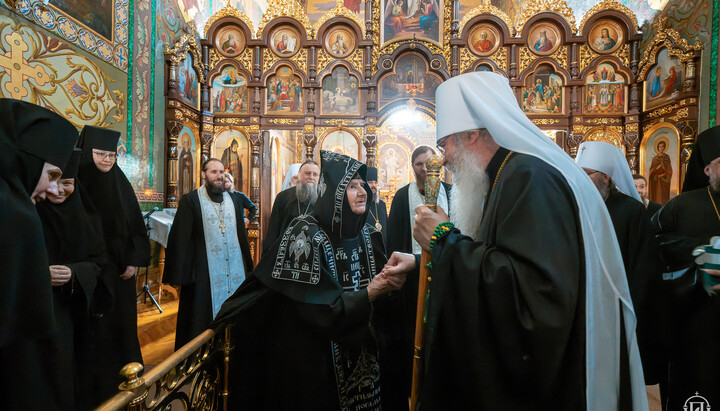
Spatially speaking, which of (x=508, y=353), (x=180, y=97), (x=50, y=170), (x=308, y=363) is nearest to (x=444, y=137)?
(x=508, y=353)

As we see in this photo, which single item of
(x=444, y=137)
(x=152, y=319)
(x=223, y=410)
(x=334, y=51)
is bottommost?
(x=152, y=319)

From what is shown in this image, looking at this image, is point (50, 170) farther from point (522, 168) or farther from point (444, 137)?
point (522, 168)

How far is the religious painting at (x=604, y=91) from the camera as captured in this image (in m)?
8.75

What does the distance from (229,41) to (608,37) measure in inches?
370

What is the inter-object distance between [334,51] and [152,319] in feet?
23.7

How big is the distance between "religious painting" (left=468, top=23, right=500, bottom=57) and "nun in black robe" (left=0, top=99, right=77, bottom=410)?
9181mm

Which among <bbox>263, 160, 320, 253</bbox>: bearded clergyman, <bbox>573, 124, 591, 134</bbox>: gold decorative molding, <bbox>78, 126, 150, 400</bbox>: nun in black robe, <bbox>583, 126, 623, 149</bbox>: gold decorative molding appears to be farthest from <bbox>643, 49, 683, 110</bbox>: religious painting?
<bbox>78, 126, 150, 400</bbox>: nun in black robe

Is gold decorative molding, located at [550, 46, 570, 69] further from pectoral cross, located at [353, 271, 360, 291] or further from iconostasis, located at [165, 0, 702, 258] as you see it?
pectoral cross, located at [353, 271, 360, 291]

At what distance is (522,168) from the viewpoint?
141 cm

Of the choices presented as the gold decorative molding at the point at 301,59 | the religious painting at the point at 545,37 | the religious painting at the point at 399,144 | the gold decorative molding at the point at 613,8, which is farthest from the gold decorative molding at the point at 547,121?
the gold decorative molding at the point at 301,59

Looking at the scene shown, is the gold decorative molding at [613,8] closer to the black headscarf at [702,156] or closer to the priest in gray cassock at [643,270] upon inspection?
the priest in gray cassock at [643,270]

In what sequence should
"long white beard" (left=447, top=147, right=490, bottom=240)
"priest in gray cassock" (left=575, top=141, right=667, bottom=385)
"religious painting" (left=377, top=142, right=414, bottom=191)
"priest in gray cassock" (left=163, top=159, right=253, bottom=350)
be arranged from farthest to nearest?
"religious painting" (left=377, top=142, right=414, bottom=191), "priest in gray cassock" (left=163, top=159, right=253, bottom=350), "priest in gray cassock" (left=575, top=141, right=667, bottom=385), "long white beard" (left=447, top=147, right=490, bottom=240)

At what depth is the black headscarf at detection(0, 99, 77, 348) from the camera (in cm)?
133

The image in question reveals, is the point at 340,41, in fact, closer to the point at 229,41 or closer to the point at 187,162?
the point at 229,41
